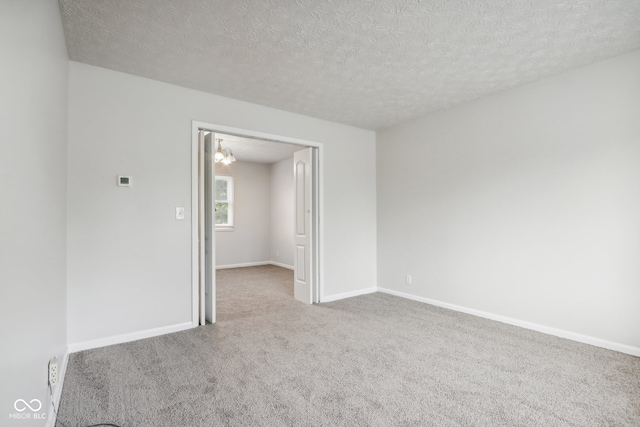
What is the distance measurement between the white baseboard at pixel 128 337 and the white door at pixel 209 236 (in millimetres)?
290

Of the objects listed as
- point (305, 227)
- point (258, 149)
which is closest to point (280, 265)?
point (258, 149)

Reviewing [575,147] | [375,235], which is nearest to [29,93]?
[575,147]

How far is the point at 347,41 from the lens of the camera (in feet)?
8.36

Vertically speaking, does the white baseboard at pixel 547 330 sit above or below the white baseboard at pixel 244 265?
below

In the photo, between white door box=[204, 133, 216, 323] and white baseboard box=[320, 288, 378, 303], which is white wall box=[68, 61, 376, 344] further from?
white baseboard box=[320, 288, 378, 303]

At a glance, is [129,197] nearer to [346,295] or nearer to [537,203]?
[346,295]

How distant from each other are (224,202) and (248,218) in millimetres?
674

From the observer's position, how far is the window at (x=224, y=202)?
755cm

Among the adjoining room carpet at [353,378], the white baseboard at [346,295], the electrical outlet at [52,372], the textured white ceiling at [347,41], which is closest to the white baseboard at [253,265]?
the white baseboard at [346,295]

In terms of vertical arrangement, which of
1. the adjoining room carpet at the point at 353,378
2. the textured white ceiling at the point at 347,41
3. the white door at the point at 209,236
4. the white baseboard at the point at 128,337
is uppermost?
the textured white ceiling at the point at 347,41

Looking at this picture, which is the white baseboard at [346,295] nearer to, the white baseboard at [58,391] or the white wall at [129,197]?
the white wall at [129,197]

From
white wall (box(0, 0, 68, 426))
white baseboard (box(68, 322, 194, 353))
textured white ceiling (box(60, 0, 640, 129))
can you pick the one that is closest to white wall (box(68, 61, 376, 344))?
white baseboard (box(68, 322, 194, 353))

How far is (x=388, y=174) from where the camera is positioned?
494 centimetres

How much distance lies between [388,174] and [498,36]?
8.52 feet
